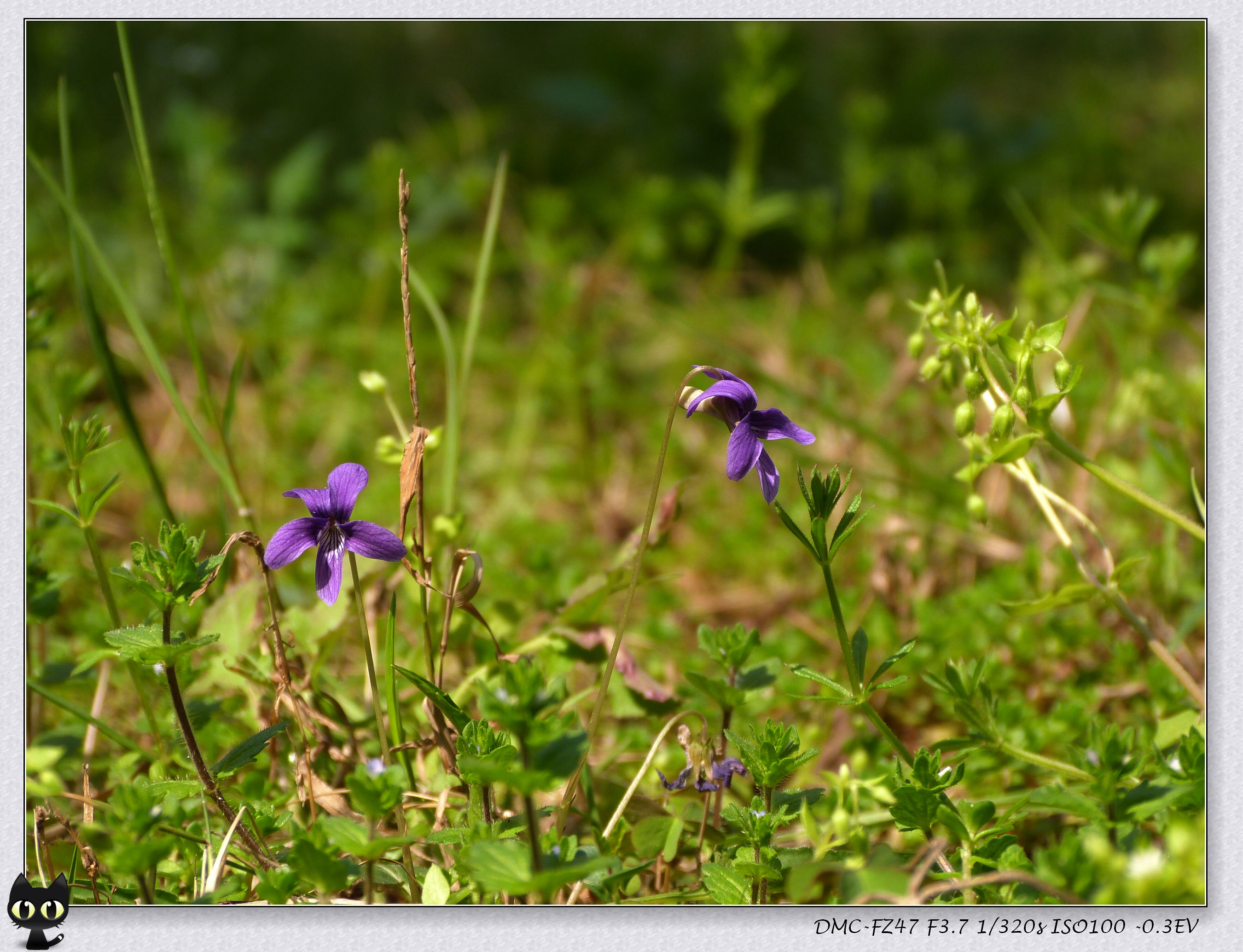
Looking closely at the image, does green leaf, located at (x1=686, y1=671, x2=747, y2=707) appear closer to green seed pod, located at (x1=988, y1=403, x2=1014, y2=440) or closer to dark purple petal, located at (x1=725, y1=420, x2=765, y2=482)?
dark purple petal, located at (x1=725, y1=420, x2=765, y2=482)

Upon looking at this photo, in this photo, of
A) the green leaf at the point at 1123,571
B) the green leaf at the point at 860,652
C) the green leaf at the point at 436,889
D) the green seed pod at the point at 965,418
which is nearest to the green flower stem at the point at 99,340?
the green leaf at the point at 436,889

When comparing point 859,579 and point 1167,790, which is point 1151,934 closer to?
point 1167,790

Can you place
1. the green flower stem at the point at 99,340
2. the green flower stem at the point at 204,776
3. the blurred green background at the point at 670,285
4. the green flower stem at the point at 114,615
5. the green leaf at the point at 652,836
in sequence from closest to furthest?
the green flower stem at the point at 204,776 < the green leaf at the point at 652,836 < the green flower stem at the point at 114,615 < the green flower stem at the point at 99,340 < the blurred green background at the point at 670,285

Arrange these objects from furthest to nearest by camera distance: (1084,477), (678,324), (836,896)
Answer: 1. (678,324)
2. (1084,477)
3. (836,896)

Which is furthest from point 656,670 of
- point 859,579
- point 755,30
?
point 755,30

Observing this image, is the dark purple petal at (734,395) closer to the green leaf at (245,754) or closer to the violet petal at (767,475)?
the violet petal at (767,475)

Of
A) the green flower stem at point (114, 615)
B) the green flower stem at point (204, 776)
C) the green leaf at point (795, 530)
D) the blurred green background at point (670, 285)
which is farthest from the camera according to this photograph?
the blurred green background at point (670, 285)

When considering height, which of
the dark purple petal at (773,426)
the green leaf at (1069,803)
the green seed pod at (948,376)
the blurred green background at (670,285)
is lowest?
the green leaf at (1069,803)
